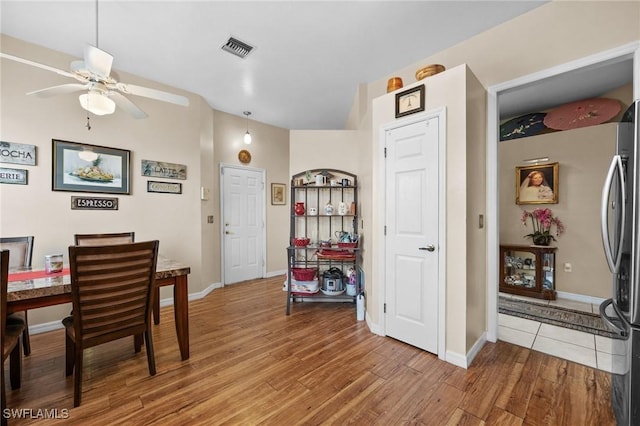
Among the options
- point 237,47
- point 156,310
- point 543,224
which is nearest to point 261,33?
point 237,47

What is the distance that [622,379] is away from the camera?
1464 mm

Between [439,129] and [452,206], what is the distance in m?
0.65

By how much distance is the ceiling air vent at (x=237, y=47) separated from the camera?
2.60 meters

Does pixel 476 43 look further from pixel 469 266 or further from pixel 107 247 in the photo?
pixel 107 247

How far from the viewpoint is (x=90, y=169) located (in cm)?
296

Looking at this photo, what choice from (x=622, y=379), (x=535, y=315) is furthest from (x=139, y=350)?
(x=535, y=315)

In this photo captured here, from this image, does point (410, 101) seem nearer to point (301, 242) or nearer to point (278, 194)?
point (301, 242)

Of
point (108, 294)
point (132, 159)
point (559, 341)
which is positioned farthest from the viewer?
point (132, 159)

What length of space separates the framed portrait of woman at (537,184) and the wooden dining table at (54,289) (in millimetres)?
4608

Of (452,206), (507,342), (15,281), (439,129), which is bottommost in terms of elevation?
(507,342)

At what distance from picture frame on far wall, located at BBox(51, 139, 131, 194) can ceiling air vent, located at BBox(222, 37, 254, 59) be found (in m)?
1.71

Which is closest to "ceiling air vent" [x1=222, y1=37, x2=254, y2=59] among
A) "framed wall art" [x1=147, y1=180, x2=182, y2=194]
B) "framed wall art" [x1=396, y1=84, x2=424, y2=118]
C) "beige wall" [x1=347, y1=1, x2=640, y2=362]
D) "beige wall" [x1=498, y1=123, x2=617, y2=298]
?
"beige wall" [x1=347, y1=1, x2=640, y2=362]

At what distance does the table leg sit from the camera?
216cm

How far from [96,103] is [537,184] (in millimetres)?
5214
